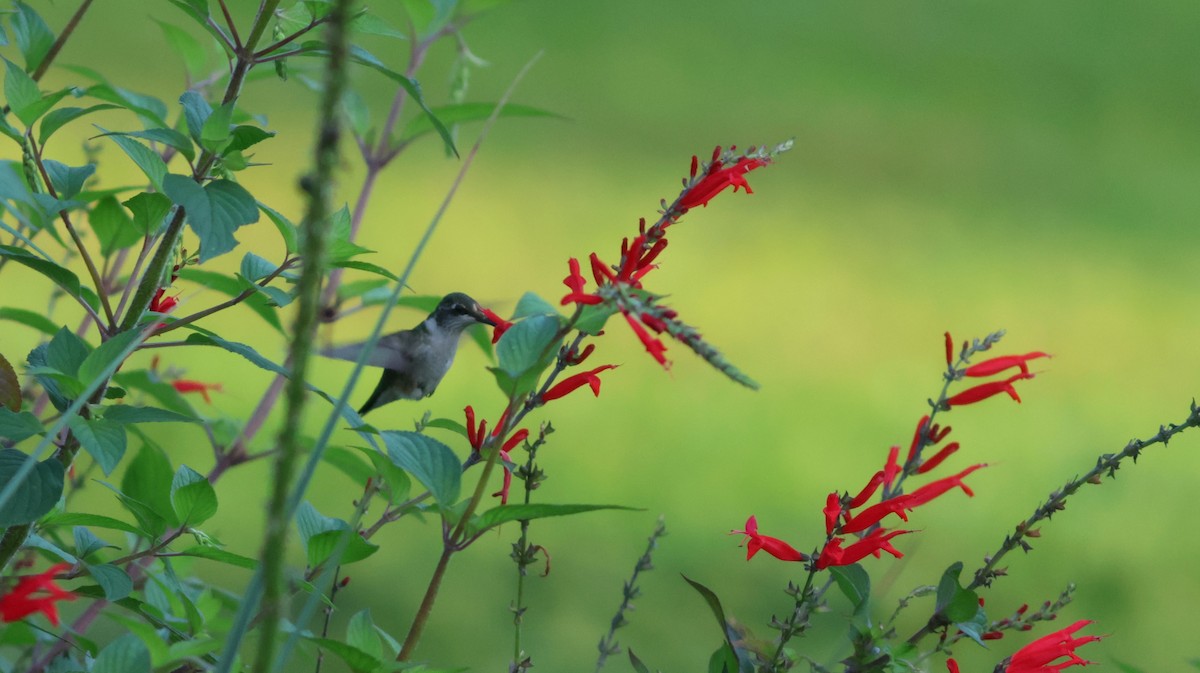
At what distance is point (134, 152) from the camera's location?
0.70m

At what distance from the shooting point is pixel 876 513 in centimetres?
71

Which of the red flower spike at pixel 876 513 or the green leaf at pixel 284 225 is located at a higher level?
the green leaf at pixel 284 225

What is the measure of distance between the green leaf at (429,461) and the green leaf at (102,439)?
0.41ft

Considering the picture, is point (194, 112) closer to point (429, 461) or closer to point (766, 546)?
point (429, 461)

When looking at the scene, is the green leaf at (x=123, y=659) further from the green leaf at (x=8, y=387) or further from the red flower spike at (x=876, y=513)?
the red flower spike at (x=876, y=513)

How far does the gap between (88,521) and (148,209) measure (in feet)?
0.60

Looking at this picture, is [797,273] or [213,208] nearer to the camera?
[213,208]

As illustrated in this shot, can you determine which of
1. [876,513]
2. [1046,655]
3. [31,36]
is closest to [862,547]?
[876,513]

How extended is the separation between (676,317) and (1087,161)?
3.91 meters

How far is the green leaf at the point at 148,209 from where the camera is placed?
0.74 m

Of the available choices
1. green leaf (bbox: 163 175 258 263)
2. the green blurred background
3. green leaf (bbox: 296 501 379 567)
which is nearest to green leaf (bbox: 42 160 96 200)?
green leaf (bbox: 163 175 258 263)

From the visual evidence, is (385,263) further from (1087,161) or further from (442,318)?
(1087,161)

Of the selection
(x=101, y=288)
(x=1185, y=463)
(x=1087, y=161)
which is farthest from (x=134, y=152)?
(x=1087, y=161)

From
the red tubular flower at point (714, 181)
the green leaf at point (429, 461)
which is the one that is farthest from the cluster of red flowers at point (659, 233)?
the green leaf at point (429, 461)
